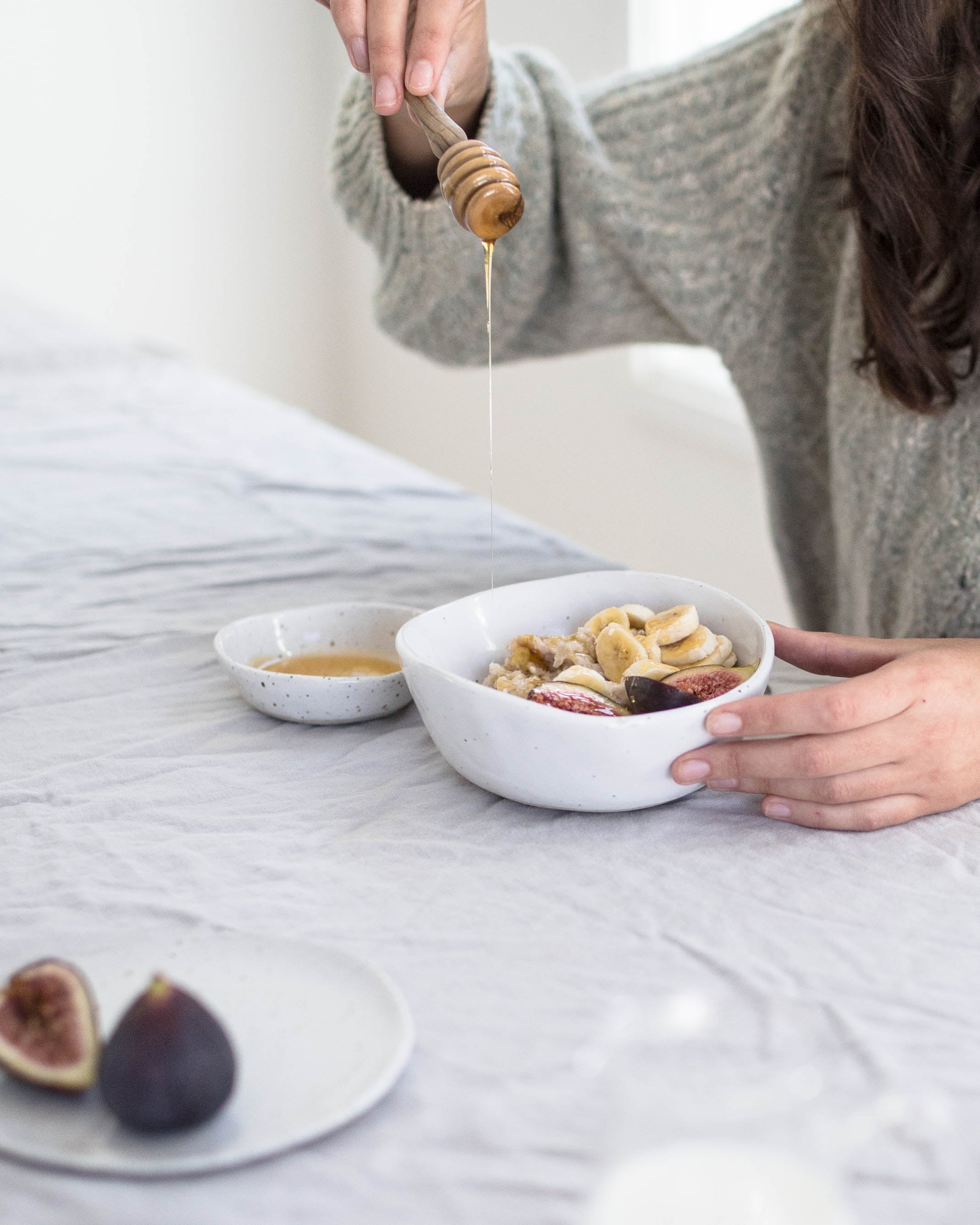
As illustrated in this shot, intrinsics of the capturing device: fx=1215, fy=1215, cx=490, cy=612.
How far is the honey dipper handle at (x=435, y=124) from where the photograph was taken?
83 centimetres

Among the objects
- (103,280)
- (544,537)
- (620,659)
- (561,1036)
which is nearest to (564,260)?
(544,537)

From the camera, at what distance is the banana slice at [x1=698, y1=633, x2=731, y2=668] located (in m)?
0.79

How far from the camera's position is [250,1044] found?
0.52 metres

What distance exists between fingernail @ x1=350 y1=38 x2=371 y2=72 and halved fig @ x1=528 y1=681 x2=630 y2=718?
506mm

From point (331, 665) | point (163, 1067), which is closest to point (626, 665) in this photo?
point (331, 665)

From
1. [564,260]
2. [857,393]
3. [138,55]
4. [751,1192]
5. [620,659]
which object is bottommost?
[751,1192]

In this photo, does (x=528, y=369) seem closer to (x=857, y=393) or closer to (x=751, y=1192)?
(x=857, y=393)

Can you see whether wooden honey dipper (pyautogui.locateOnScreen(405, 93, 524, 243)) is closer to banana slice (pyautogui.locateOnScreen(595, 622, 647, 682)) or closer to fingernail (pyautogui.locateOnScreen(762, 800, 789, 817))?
banana slice (pyautogui.locateOnScreen(595, 622, 647, 682))

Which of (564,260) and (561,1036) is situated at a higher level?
(564,260)

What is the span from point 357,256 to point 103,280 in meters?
0.82

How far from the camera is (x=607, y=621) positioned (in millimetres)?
826

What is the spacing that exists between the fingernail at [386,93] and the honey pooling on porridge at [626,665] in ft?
1.33

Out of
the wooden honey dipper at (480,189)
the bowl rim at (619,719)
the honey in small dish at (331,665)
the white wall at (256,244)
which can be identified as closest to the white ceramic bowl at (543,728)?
the bowl rim at (619,719)

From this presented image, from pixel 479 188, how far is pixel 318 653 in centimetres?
39
